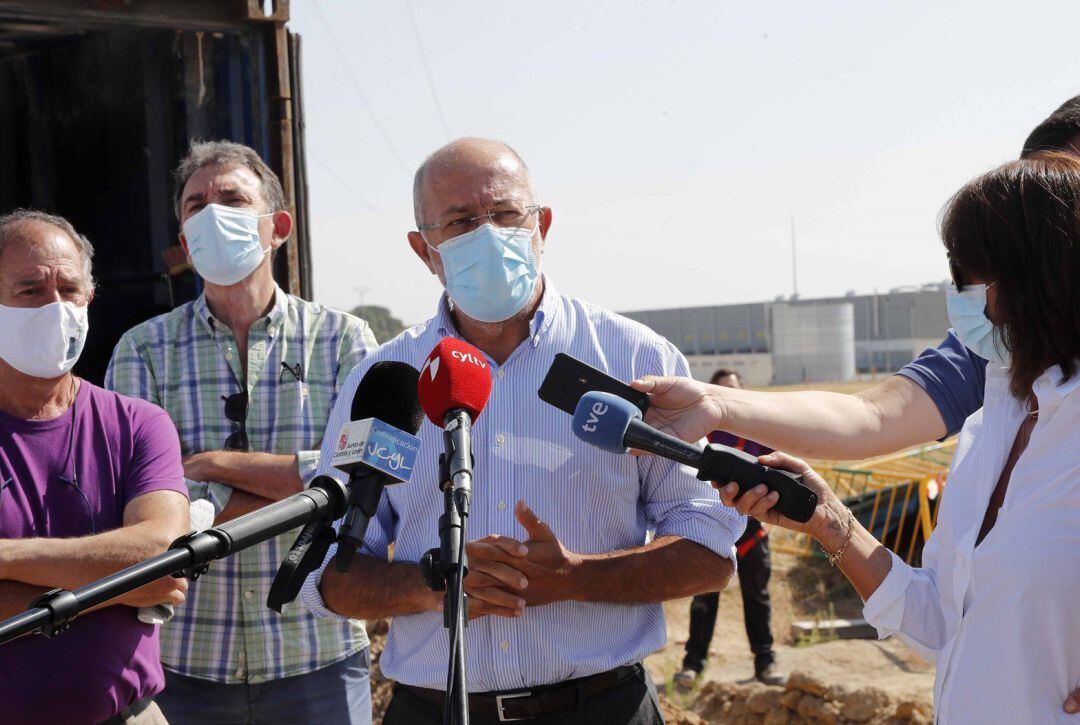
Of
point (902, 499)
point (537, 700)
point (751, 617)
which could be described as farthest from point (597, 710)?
point (902, 499)

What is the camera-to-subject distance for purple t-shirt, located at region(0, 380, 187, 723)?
279 cm

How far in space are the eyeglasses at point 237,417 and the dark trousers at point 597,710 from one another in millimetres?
1188

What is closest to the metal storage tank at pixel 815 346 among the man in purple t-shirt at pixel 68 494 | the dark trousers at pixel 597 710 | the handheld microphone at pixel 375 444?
the dark trousers at pixel 597 710

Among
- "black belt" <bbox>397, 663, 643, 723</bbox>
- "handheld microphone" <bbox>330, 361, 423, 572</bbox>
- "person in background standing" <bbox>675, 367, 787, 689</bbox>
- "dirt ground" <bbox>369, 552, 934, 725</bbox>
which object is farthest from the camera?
"person in background standing" <bbox>675, 367, 787, 689</bbox>

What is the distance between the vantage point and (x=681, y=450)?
1978 millimetres

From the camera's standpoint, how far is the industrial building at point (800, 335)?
44.2 m

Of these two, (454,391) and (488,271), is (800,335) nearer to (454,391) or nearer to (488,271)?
(488,271)

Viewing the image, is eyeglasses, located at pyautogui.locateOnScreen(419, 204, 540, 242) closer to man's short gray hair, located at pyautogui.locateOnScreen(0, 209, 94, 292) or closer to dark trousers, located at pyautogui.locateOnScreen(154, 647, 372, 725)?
man's short gray hair, located at pyautogui.locateOnScreen(0, 209, 94, 292)

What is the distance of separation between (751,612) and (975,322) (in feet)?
23.9

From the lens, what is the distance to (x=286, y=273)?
507cm

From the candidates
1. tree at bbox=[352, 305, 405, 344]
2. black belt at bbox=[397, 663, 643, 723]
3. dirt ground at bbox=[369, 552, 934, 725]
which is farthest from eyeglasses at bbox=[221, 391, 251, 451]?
tree at bbox=[352, 305, 405, 344]

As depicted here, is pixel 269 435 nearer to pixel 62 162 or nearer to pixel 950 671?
→ pixel 950 671

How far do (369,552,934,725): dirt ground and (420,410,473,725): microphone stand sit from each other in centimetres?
472

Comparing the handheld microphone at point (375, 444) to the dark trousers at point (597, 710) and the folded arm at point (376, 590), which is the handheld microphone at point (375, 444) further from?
the dark trousers at point (597, 710)
